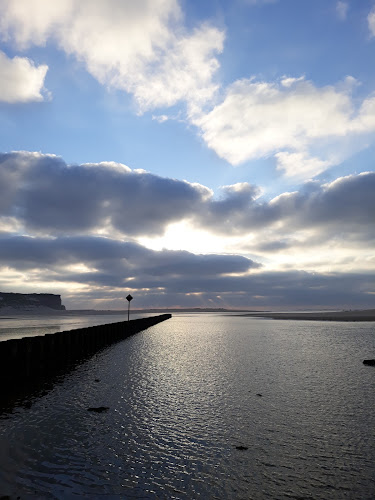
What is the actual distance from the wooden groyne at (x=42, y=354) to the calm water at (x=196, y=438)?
246cm

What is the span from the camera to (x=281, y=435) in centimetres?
888

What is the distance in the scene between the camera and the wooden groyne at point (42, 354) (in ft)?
52.5

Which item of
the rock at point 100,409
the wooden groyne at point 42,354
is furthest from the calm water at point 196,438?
the wooden groyne at point 42,354

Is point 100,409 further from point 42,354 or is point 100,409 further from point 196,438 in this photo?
point 42,354

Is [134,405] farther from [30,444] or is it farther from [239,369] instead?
[239,369]

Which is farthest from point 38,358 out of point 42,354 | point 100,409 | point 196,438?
point 196,438

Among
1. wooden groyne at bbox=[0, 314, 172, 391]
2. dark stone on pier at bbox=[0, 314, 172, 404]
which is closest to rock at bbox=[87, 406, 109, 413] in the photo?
dark stone on pier at bbox=[0, 314, 172, 404]

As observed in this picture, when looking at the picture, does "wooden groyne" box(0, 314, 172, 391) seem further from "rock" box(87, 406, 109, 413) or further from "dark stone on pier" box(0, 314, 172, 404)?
"rock" box(87, 406, 109, 413)

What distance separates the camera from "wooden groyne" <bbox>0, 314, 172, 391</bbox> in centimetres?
1599

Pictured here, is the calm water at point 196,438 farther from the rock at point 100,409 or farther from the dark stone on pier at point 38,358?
the dark stone on pier at point 38,358

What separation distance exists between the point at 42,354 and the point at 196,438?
1432cm

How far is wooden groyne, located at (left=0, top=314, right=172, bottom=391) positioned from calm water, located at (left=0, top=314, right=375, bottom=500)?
2.46 metres

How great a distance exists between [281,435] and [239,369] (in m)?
9.70

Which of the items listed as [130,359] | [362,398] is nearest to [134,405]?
[362,398]
